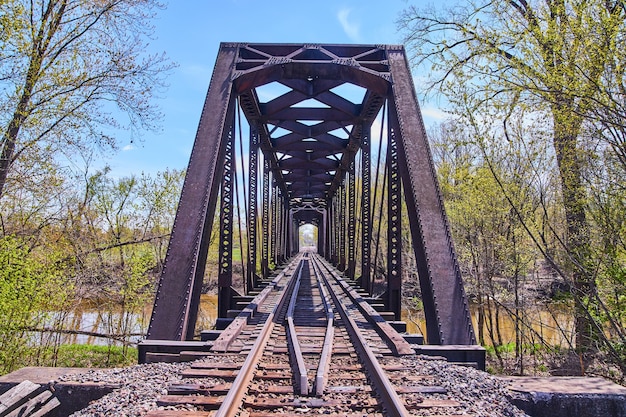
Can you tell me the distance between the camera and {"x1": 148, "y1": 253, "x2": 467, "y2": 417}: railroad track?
2.98 meters

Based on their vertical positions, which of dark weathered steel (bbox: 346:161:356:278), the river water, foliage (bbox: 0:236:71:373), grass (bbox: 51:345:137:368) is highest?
dark weathered steel (bbox: 346:161:356:278)

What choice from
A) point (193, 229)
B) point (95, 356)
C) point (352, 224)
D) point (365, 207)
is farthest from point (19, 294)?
point (352, 224)

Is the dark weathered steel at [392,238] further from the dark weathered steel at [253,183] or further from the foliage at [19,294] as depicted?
the foliage at [19,294]

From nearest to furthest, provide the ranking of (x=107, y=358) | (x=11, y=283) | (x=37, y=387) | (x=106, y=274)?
(x=37, y=387)
(x=11, y=283)
(x=106, y=274)
(x=107, y=358)

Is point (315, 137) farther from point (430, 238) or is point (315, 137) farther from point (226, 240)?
point (430, 238)

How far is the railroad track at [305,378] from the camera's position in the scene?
2.98 m

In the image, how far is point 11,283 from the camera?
25.3 feet

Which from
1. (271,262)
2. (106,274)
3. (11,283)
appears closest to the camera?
(11,283)

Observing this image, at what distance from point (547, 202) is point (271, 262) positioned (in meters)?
11.7

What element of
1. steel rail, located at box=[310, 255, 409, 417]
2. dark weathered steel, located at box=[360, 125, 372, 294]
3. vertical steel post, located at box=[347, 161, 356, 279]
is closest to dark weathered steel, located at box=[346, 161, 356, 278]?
vertical steel post, located at box=[347, 161, 356, 279]

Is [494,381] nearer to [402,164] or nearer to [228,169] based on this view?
[402,164]

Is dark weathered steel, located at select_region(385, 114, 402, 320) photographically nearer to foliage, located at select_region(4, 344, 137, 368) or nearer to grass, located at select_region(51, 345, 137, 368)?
foliage, located at select_region(4, 344, 137, 368)

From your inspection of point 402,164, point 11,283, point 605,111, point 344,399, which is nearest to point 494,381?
point 344,399

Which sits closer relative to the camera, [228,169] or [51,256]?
[228,169]
